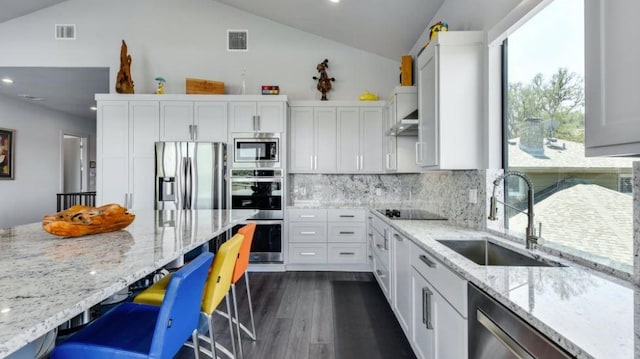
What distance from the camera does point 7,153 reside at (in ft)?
19.2

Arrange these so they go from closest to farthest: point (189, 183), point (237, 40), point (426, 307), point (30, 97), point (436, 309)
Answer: point (436, 309) → point (426, 307) → point (189, 183) → point (237, 40) → point (30, 97)

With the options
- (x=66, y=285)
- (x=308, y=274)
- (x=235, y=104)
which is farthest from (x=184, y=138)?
(x=66, y=285)

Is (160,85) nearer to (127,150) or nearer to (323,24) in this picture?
(127,150)

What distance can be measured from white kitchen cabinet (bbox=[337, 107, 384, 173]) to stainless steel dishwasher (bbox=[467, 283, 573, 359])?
3091mm

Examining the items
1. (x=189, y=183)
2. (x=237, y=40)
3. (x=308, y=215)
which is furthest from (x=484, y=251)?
(x=237, y=40)

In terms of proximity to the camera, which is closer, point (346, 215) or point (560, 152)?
point (560, 152)

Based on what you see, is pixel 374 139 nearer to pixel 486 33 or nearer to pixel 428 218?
pixel 428 218

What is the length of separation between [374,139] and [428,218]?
1.72 meters

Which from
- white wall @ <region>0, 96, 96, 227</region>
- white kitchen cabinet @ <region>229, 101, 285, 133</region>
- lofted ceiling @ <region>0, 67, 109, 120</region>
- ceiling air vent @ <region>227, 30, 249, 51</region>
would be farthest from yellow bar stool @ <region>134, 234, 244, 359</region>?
white wall @ <region>0, 96, 96, 227</region>

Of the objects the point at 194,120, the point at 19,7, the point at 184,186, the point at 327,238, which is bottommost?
the point at 327,238

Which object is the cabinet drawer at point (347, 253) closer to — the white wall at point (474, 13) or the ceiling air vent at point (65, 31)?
the white wall at point (474, 13)

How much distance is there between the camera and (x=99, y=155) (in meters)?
4.02

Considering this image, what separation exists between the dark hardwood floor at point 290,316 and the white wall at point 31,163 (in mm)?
5470

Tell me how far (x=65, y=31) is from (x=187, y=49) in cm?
175
